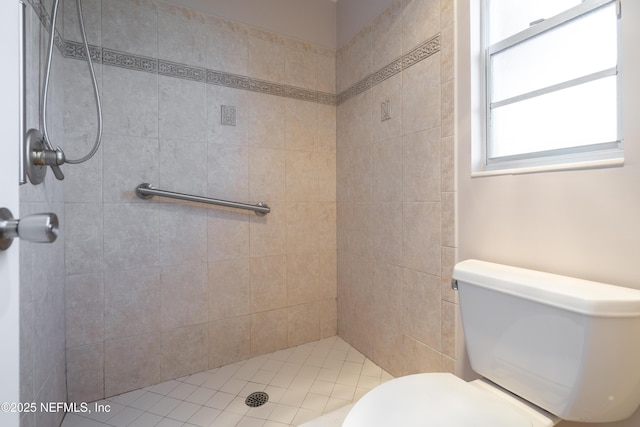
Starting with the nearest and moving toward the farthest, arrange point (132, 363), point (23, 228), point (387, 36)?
point (23, 228)
point (132, 363)
point (387, 36)

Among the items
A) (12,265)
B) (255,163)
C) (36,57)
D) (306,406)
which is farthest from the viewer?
(255,163)

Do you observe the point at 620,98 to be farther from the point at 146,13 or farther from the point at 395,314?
the point at 146,13

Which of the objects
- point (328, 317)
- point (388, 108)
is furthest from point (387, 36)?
point (328, 317)

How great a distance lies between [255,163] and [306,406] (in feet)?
4.22

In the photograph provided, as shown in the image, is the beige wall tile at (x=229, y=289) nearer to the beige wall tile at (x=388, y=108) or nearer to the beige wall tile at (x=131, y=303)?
the beige wall tile at (x=131, y=303)

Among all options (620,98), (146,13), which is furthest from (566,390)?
(146,13)

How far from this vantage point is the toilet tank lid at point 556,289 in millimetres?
663

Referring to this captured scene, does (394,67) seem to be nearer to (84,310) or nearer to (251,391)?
(251,391)

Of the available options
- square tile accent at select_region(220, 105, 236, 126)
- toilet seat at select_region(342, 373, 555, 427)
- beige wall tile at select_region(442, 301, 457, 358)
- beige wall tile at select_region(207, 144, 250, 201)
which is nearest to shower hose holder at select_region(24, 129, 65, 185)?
beige wall tile at select_region(207, 144, 250, 201)

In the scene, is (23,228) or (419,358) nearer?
(23,228)

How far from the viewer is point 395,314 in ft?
4.99

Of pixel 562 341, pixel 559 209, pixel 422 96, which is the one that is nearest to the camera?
pixel 562 341

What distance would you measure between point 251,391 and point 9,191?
54.1 inches

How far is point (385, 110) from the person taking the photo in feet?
5.15
